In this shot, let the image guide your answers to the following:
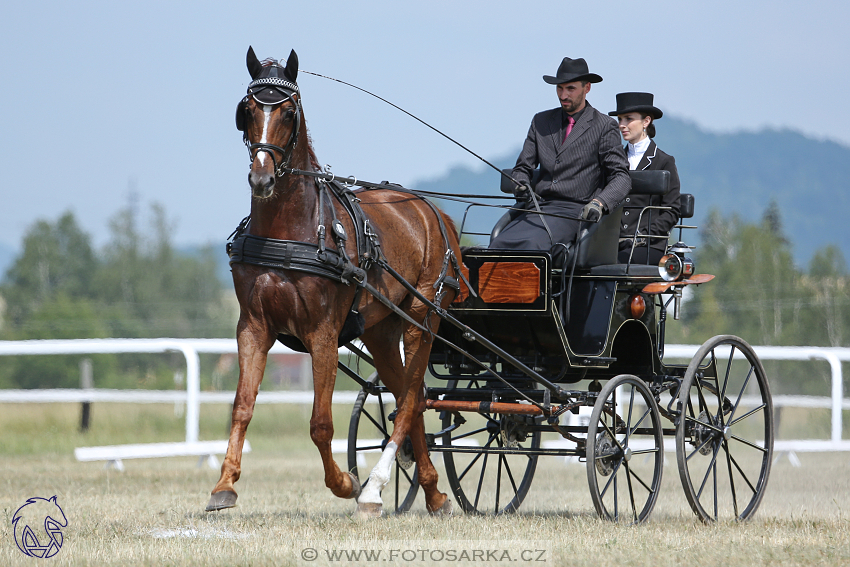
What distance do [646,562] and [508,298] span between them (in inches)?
84.3

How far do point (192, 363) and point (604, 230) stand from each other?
514 cm

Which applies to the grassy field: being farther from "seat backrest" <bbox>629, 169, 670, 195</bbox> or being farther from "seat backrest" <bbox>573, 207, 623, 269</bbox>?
"seat backrest" <bbox>629, 169, 670, 195</bbox>

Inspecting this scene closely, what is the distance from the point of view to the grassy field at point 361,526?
4.87m

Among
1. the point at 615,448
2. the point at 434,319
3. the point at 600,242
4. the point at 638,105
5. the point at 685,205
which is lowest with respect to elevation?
the point at 615,448

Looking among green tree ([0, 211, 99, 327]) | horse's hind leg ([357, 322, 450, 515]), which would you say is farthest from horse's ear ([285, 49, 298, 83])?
green tree ([0, 211, 99, 327])

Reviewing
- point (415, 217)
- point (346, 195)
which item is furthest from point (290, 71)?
point (415, 217)

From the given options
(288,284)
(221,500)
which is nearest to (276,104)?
(288,284)

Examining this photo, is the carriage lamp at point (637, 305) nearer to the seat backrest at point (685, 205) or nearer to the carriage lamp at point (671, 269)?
the carriage lamp at point (671, 269)

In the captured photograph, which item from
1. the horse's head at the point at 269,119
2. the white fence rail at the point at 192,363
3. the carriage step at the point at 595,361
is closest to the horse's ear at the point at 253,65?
the horse's head at the point at 269,119

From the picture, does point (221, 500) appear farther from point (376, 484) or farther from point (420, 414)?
point (420, 414)

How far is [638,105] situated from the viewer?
8039 mm

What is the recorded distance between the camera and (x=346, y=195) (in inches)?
240

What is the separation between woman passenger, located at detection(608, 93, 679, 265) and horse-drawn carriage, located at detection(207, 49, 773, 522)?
0.17m

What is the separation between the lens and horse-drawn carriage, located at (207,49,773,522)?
18.5ft
